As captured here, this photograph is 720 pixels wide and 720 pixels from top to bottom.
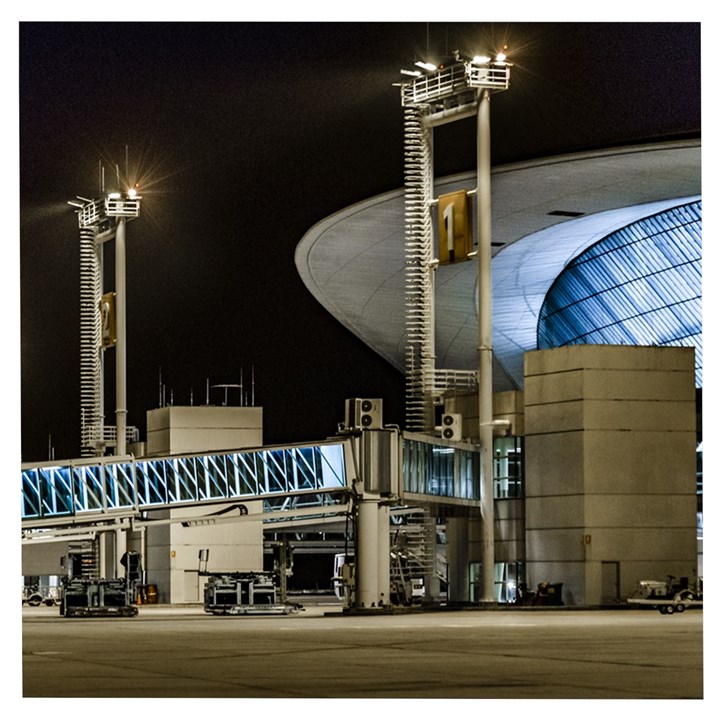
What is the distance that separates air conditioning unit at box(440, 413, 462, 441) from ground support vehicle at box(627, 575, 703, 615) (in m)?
9.71

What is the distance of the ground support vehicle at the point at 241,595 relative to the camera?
61625mm

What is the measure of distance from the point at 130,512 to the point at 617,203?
111 feet

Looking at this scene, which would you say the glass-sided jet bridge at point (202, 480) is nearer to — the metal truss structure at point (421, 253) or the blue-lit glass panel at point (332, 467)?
the blue-lit glass panel at point (332, 467)

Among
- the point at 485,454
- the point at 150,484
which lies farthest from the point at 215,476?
the point at 485,454

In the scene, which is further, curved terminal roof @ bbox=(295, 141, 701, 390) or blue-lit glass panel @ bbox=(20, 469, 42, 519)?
curved terminal roof @ bbox=(295, 141, 701, 390)

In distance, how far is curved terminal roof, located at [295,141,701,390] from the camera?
76.7 metres

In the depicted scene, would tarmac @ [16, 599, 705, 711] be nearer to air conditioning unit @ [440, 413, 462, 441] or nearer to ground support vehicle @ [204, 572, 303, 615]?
ground support vehicle @ [204, 572, 303, 615]

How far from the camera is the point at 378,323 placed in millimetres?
108312

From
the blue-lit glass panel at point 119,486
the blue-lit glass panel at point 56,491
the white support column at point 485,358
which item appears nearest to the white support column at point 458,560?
the white support column at point 485,358

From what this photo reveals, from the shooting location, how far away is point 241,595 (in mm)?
62094

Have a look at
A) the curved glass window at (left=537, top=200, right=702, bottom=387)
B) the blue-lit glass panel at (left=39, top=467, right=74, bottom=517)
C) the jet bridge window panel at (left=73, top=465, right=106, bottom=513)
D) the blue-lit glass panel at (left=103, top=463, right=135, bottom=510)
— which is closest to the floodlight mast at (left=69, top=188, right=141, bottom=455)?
the curved glass window at (left=537, top=200, right=702, bottom=387)

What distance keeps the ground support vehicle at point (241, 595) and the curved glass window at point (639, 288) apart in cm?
3557
